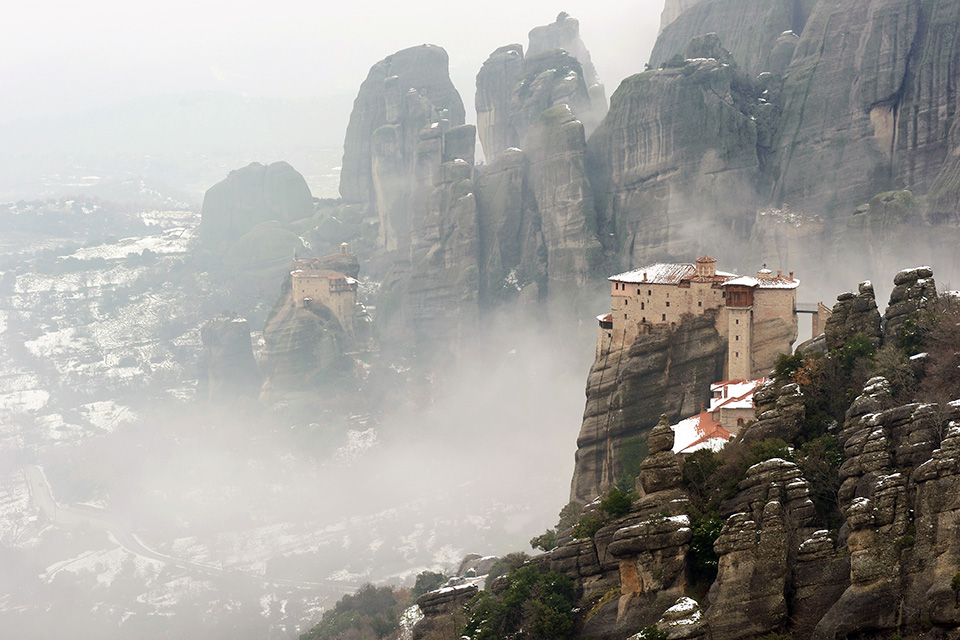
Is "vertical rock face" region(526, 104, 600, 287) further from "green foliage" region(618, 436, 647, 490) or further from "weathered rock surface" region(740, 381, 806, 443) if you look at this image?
"weathered rock surface" region(740, 381, 806, 443)

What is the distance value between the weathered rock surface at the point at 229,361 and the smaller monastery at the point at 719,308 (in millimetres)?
86946

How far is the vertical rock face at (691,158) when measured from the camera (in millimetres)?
111688

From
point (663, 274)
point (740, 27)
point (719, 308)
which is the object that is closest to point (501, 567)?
point (663, 274)

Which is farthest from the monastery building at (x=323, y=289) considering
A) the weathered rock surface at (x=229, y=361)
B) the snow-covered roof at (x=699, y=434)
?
the snow-covered roof at (x=699, y=434)

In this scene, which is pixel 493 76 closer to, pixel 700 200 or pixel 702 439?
pixel 700 200

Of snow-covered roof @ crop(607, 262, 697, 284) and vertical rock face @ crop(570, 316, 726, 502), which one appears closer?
vertical rock face @ crop(570, 316, 726, 502)

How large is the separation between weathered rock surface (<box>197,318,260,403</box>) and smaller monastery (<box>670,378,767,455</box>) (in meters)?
96.4

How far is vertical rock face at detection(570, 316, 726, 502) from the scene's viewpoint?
65.4 metres

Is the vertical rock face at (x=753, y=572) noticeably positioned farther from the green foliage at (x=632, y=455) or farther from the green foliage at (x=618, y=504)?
the green foliage at (x=632, y=455)

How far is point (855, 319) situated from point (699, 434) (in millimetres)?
10840

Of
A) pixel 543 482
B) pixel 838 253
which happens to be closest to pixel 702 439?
pixel 838 253

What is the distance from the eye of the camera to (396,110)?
170875 mm

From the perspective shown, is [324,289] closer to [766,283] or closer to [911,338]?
[766,283]

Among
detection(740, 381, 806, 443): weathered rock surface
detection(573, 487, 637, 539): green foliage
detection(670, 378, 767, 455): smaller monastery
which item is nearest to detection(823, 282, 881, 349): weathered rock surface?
detection(740, 381, 806, 443): weathered rock surface
